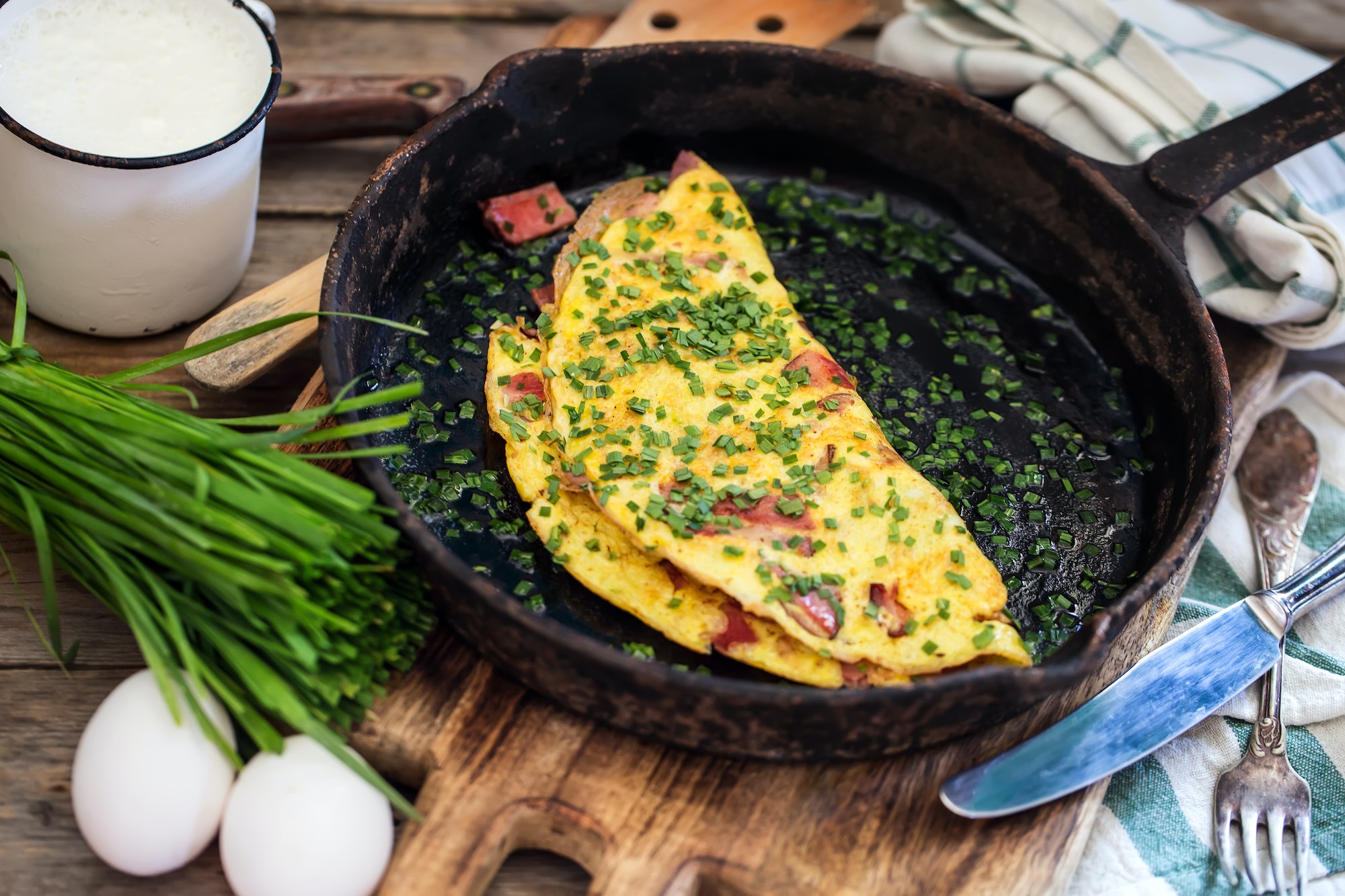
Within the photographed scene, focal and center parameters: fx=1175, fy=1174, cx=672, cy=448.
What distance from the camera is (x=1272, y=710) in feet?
9.30

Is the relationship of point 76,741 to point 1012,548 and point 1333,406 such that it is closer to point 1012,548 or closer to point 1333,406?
point 1012,548

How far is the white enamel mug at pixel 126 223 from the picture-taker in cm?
282

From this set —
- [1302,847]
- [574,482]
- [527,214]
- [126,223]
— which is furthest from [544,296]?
[1302,847]

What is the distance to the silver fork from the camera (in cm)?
265

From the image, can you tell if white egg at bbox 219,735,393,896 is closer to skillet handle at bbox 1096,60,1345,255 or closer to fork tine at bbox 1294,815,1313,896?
fork tine at bbox 1294,815,1313,896

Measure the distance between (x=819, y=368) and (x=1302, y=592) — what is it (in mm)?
1327

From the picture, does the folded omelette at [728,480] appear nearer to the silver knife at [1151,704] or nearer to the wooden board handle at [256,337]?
the silver knife at [1151,704]

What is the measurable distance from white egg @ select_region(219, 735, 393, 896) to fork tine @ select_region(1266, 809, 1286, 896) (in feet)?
6.33

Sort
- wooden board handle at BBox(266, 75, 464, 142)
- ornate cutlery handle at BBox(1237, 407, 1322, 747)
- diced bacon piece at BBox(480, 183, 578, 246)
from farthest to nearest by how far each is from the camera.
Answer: wooden board handle at BBox(266, 75, 464, 142) → diced bacon piece at BBox(480, 183, 578, 246) → ornate cutlery handle at BBox(1237, 407, 1322, 747)

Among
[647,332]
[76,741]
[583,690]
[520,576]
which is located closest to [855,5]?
[647,332]

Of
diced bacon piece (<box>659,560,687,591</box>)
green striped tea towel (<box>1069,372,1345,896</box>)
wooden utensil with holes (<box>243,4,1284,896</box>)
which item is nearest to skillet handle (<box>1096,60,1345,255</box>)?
green striped tea towel (<box>1069,372,1345,896</box>)

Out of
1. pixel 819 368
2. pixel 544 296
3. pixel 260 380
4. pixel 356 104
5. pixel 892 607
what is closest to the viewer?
pixel 892 607

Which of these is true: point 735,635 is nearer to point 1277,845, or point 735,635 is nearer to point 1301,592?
point 1277,845

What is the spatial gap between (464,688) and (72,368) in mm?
1565
